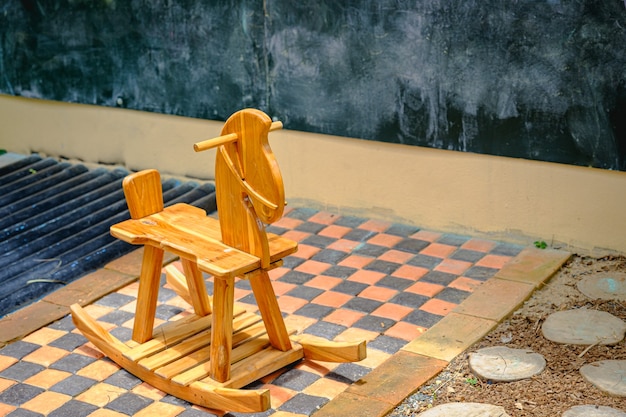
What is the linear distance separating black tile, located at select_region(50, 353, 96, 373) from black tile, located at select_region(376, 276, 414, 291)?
1918mm

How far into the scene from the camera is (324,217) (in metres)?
7.43

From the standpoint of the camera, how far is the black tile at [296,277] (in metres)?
6.38

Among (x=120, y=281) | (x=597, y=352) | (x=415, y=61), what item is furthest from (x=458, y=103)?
(x=120, y=281)

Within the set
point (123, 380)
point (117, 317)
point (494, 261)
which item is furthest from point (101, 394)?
point (494, 261)

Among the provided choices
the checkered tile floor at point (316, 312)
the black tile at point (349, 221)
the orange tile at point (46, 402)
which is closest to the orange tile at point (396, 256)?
the checkered tile floor at point (316, 312)

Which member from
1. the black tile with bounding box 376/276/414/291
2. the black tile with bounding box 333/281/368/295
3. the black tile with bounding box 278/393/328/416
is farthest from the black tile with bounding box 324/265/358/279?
the black tile with bounding box 278/393/328/416

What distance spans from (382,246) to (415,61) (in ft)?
4.34

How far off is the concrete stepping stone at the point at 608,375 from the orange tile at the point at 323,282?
1803mm

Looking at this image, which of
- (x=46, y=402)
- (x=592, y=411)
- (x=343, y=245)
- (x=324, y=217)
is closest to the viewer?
(x=592, y=411)

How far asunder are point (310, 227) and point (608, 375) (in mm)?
2820

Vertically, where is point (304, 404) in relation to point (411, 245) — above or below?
below

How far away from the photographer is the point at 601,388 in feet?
16.0

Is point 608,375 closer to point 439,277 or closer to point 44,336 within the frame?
point 439,277

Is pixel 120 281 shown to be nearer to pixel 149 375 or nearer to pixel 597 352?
pixel 149 375
